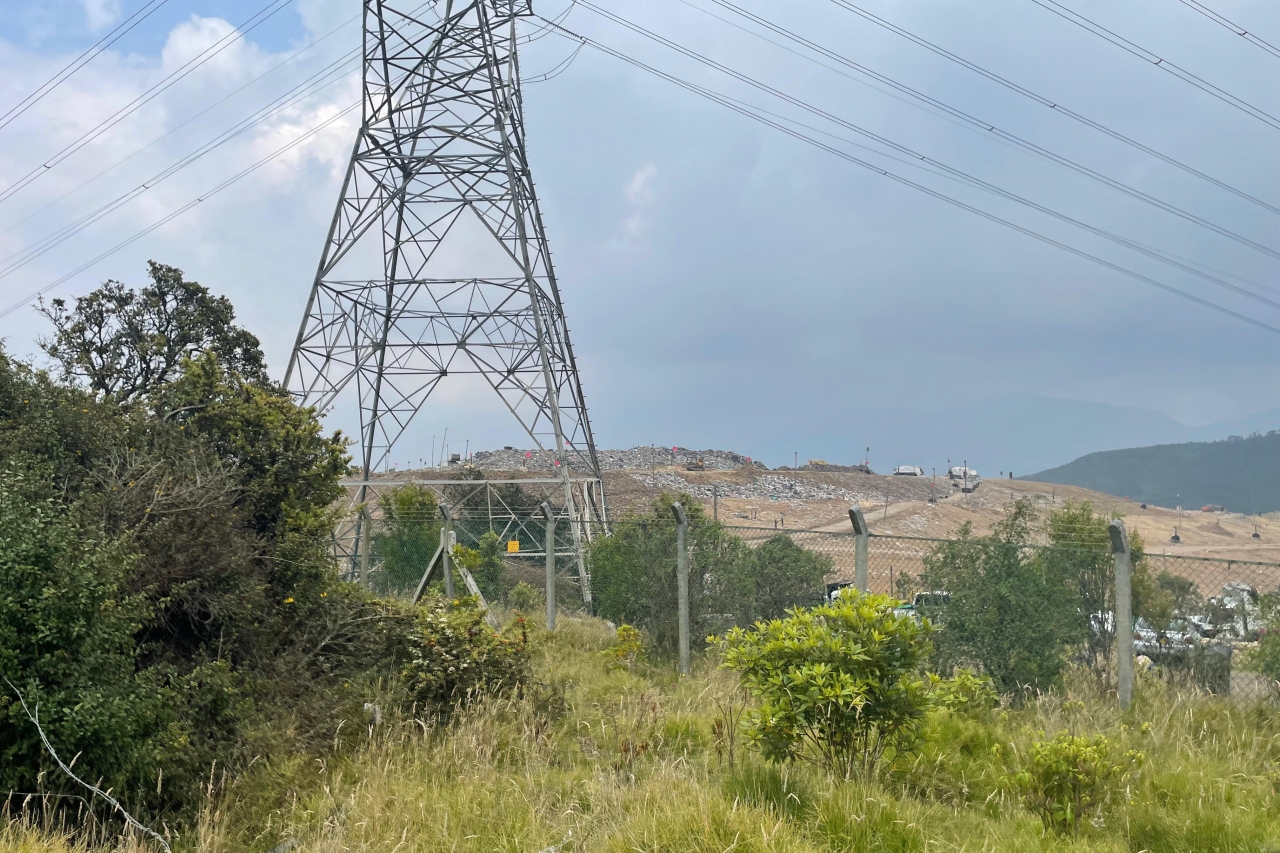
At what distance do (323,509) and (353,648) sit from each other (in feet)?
7.15

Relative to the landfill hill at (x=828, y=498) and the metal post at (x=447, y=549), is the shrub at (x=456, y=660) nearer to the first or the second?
the metal post at (x=447, y=549)

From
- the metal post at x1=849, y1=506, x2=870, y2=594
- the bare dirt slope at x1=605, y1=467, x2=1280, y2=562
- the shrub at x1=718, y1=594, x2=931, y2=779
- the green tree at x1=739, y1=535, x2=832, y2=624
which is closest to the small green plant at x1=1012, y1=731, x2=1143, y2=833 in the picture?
the shrub at x1=718, y1=594, x2=931, y2=779

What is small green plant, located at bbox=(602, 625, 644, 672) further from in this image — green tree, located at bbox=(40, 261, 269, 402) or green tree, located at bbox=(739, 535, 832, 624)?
green tree, located at bbox=(40, 261, 269, 402)

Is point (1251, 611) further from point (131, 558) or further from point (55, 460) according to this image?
point (55, 460)

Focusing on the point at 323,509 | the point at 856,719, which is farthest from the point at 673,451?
the point at 856,719

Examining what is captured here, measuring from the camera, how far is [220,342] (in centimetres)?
2253

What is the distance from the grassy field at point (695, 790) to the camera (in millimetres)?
4270

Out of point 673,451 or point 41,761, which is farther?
point 673,451

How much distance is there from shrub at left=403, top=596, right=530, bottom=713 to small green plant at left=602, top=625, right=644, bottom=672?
2.18 metres

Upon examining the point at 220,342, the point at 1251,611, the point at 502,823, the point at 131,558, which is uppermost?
the point at 220,342

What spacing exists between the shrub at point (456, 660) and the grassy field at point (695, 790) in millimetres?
227

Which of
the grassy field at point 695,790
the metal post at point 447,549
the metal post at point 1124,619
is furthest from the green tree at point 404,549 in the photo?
the metal post at point 1124,619

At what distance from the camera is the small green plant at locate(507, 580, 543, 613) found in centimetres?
1505

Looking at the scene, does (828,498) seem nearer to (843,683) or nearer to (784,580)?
(784,580)
